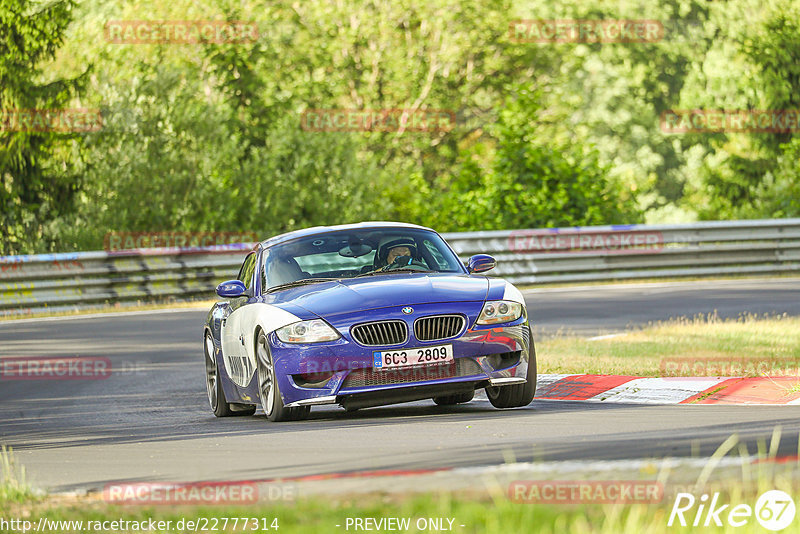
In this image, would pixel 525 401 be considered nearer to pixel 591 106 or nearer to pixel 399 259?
pixel 399 259

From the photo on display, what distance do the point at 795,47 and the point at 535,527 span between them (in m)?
36.3

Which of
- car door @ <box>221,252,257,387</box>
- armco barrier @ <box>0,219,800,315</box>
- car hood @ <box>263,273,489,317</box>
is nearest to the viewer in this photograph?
car hood @ <box>263,273,489,317</box>

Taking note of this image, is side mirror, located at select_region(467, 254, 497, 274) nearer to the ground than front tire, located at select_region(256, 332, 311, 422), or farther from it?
farther from it

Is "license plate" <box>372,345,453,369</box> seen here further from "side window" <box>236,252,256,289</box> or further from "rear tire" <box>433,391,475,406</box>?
"side window" <box>236,252,256,289</box>

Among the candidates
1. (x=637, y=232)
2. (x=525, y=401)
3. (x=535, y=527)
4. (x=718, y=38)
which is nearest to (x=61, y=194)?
(x=637, y=232)

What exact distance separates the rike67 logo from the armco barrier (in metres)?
19.4

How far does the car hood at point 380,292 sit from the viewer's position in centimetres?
956

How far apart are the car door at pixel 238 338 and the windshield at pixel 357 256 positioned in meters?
0.31

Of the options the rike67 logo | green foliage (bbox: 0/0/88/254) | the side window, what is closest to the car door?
the side window

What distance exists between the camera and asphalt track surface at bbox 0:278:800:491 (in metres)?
7.21

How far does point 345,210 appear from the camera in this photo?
33406mm

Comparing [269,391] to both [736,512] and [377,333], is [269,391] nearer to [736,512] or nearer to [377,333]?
[377,333]

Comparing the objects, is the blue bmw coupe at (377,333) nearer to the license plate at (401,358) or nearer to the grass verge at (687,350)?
the license plate at (401,358)

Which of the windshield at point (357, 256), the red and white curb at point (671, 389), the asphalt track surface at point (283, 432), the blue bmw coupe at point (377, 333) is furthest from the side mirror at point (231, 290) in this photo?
the red and white curb at point (671, 389)
